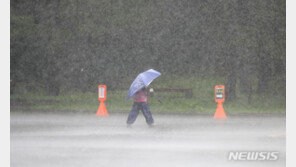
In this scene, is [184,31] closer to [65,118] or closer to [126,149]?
[65,118]

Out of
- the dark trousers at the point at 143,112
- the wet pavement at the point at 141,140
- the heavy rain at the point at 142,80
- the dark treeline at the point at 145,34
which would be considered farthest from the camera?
the dark treeline at the point at 145,34

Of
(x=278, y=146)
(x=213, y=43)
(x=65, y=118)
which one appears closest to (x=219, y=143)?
(x=278, y=146)

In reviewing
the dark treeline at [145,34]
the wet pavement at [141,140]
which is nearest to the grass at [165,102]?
the dark treeline at [145,34]

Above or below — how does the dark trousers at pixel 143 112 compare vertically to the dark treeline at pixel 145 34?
below

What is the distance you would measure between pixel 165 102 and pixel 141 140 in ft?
45.6

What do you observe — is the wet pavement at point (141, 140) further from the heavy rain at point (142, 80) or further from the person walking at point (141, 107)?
the person walking at point (141, 107)

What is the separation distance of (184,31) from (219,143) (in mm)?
14561

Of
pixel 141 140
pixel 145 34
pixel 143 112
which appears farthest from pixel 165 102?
pixel 141 140

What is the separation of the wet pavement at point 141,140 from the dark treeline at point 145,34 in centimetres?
670

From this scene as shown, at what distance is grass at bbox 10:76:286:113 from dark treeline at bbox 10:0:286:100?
1.40 meters

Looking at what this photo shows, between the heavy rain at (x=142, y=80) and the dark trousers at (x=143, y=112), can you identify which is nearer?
the heavy rain at (x=142, y=80)

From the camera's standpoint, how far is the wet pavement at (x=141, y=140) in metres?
9.21

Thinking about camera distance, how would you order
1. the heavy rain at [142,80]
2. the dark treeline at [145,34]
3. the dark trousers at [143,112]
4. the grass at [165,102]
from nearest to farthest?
the heavy rain at [142,80], the dark trousers at [143,112], the grass at [165,102], the dark treeline at [145,34]

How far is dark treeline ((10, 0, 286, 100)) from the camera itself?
22922 mm
